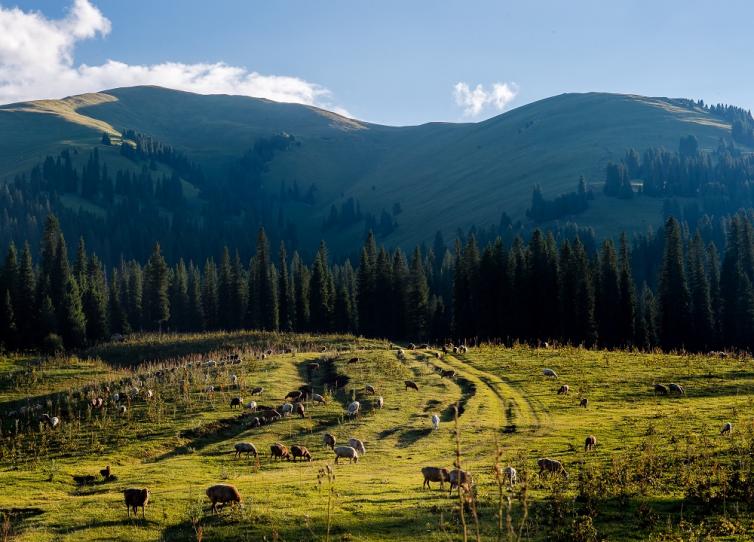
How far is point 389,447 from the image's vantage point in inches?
1390

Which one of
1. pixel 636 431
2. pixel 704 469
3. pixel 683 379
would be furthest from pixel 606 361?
pixel 704 469

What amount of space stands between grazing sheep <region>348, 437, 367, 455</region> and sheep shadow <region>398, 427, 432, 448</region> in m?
2.59

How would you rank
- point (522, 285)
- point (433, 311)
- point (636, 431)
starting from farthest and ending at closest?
point (433, 311), point (522, 285), point (636, 431)

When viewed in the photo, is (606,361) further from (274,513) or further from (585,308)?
(274,513)

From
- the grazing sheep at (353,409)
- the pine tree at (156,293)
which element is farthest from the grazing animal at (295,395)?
the pine tree at (156,293)

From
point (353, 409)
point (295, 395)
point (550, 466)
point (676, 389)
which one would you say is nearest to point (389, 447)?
point (353, 409)

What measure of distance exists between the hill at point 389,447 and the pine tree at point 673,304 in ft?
115

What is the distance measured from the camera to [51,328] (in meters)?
94.1

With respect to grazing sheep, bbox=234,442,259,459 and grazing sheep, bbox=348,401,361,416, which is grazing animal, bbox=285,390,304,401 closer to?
grazing sheep, bbox=348,401,361,416

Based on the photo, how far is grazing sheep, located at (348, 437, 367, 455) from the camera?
1334 inches

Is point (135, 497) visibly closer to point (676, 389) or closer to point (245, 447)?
point (245, 447)

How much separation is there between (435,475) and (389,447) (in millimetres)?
9914

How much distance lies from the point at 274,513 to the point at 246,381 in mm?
28579

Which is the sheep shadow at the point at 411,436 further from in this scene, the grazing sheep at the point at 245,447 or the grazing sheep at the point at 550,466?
the grazing sheep at the point at 550,466
